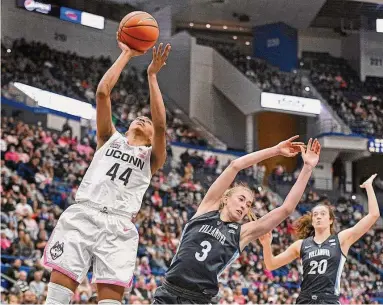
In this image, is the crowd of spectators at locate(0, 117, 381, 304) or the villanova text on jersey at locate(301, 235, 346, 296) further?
the crowd of spectators at locate(0, 117, 381, 304)

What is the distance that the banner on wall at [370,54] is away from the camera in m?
25.6

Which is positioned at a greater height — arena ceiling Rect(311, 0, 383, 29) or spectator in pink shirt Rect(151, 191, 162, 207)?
arena ceiling Rect(311, 0, 383, 29)

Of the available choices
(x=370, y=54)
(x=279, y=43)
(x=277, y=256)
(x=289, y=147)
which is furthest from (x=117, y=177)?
(x=279, y=43)

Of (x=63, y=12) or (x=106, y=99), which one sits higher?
(x=63, y=12)

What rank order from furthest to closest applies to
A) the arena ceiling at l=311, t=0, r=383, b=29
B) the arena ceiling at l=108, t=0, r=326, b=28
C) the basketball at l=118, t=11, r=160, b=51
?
the arena ceiling at l=108, t=0, r=326, b=28 < the arena ceiling at l=311, t=0, r=383, b=29 < the basketball at l=118, t=11, r=160, b=51

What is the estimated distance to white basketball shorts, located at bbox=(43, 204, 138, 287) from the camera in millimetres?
4484

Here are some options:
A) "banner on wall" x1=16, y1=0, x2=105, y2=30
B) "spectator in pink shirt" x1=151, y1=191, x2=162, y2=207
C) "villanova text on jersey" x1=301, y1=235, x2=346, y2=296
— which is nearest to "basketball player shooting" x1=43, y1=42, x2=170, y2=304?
"villanova text on jersey" x1=301, y1=235, x2=346, y2=296

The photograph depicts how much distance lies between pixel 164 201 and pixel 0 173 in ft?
15.3

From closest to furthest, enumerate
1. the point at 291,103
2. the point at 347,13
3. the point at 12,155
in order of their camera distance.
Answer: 1. the point at 12,155
2. the point at 291,103
3. the point at 347,13

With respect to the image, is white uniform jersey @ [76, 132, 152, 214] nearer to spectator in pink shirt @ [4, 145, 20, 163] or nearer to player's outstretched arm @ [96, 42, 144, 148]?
player's outstretched arm @ [96, 42, 144, 148]

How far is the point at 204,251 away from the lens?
15.4ft

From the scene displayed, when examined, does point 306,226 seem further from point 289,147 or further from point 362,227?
point 289,147

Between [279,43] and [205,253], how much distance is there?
22632mm

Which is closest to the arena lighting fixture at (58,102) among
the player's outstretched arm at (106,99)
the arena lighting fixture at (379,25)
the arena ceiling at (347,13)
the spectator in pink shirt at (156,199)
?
the spectator in pink shirt at (156,199)
